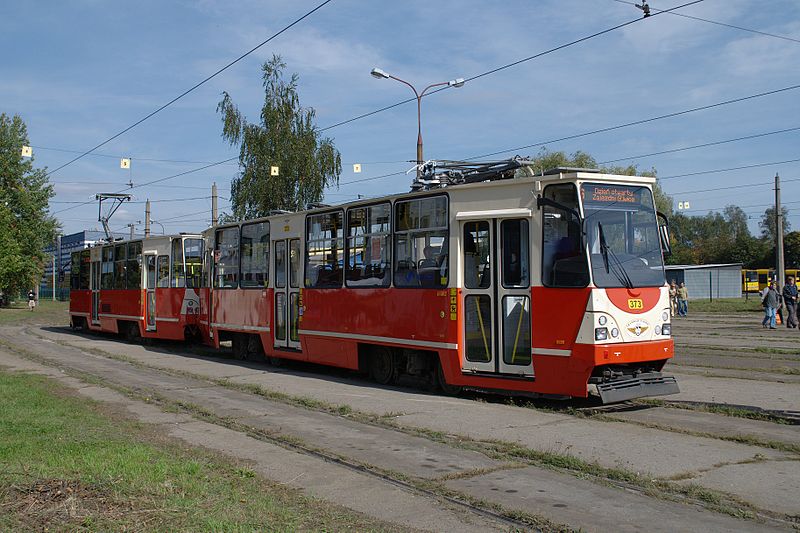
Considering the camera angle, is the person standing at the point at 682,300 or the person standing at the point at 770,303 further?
the person standing at the point at 682,300

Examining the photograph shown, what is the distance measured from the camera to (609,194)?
10.9m

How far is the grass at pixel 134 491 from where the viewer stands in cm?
541

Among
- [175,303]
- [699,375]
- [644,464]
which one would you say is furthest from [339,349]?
[175,303]

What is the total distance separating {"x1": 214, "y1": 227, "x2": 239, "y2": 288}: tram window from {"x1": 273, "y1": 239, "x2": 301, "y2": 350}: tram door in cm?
203

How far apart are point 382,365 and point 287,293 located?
10.7 ft

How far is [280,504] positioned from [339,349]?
339 inches

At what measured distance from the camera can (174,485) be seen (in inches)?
250

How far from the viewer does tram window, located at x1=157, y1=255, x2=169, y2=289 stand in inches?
920

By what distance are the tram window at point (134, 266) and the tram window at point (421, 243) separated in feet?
46.2

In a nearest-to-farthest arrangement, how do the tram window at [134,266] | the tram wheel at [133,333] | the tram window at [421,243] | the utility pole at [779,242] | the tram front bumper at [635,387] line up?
the tram front bumper at [635,387]
the tram window at [421,243]
the tram window at [134,266]
the tram wheel at [133,333]
the utility pole at [779,242]

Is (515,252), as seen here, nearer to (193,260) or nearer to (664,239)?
(664,239)

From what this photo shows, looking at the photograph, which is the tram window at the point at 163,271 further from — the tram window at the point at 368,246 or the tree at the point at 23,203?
the tree at the point at 23,203

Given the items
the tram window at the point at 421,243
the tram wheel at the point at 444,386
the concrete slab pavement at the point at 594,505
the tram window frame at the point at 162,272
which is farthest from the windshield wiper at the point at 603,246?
the tram window frame at the point at 162,272

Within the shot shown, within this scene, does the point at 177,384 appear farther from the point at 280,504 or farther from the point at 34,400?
the point at 280,504
